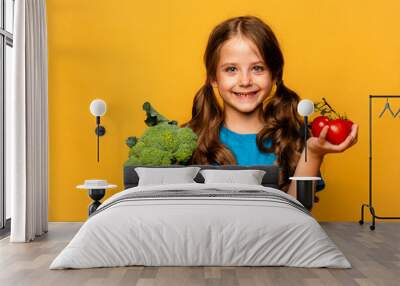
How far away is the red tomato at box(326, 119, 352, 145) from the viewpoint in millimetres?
6422

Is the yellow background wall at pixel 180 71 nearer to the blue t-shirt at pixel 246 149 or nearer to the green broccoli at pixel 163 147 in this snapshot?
the green broccoli at pixel 163 147

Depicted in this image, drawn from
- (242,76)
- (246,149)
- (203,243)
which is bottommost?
(203,243)

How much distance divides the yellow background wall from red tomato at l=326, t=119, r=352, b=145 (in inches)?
12.8

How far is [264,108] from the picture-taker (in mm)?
6707

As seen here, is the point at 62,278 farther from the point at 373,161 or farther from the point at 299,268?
the point at 373,161

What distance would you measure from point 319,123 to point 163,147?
1.75 meters

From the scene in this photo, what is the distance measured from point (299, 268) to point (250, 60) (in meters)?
3.12

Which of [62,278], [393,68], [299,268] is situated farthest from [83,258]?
[393,68]

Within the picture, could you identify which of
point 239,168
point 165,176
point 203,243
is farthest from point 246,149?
point 203,243

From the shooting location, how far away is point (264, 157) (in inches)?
261

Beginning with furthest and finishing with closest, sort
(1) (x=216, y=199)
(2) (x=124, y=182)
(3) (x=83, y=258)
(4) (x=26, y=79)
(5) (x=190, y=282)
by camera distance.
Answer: (2) (x=124, y=182) → (4) (x=26, y=79) → (1) (x=216, y=199) → (3) (x=83, y=258) → (5) (x=190, y=282)

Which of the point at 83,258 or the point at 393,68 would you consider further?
the point at 393,68

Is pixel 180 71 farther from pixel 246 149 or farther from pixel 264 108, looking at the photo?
pixel 246 149

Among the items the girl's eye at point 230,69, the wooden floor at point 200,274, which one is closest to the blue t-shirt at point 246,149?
the girl's eye at point 230,69
